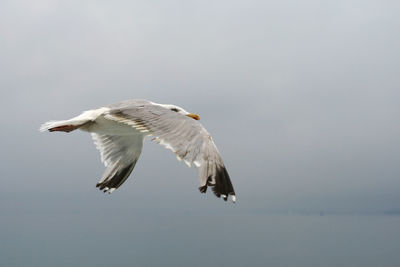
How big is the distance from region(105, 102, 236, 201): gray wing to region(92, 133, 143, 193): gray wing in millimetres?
2402

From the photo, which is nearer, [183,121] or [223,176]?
[223,176]

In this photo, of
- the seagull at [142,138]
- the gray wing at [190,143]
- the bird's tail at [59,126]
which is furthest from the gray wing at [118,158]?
the gray wing at [190,143]

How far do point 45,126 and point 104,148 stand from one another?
5.52 feet

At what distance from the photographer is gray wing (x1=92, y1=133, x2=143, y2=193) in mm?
8148

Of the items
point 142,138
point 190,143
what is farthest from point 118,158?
point 190,143

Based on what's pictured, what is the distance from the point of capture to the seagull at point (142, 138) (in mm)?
4559

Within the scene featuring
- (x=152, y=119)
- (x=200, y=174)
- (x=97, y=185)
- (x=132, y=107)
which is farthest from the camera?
(x=97, y=185)

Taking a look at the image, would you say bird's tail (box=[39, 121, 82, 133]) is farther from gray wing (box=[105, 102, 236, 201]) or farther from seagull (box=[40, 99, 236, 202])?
gray wing (box=[105, 102, 236, 201])

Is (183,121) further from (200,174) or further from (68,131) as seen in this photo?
(68,131)

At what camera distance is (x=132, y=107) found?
253 inches

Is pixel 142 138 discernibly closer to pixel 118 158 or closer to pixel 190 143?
pixel 118 158

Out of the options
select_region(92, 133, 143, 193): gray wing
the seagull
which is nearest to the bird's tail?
the seagull

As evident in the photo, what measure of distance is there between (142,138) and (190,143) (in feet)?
11.7

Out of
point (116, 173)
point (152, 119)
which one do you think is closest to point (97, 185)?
point (116, 173)
